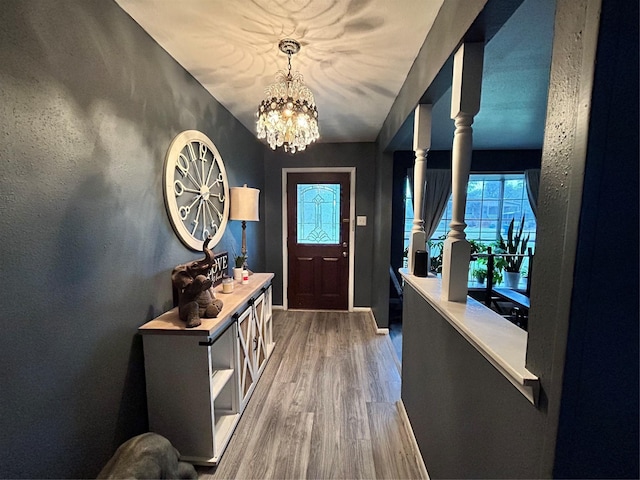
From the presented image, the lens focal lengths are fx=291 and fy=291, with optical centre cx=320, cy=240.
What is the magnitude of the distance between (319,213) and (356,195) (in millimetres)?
576

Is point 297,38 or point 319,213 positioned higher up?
point 297,38

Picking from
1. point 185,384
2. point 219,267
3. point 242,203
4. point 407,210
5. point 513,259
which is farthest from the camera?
point 407,210

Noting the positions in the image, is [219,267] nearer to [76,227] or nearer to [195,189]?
[195,189]

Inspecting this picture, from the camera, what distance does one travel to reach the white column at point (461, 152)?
3.92ft

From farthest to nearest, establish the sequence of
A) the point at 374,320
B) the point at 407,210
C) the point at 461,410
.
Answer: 1. the point at 407,210
2. the point at 374,320
3. the point at 461,410

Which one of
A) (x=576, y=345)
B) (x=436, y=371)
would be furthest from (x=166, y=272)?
(x=576, y=345)

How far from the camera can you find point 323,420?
200 cm

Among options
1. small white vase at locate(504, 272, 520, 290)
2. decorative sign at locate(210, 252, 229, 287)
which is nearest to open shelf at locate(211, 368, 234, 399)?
decorative sign at locate(210, 252, 229, 287)

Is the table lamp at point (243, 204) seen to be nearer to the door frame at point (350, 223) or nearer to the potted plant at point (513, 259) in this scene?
the door frame at point (350, 223)

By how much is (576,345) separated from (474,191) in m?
4.62

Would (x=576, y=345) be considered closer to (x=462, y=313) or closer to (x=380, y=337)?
(x=462, y=313)

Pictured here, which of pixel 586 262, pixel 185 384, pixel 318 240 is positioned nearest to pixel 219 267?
pixel 185 384

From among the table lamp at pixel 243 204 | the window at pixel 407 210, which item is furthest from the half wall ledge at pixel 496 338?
the window at pixel 407 210

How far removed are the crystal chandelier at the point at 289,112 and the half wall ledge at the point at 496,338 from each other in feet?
4.06
